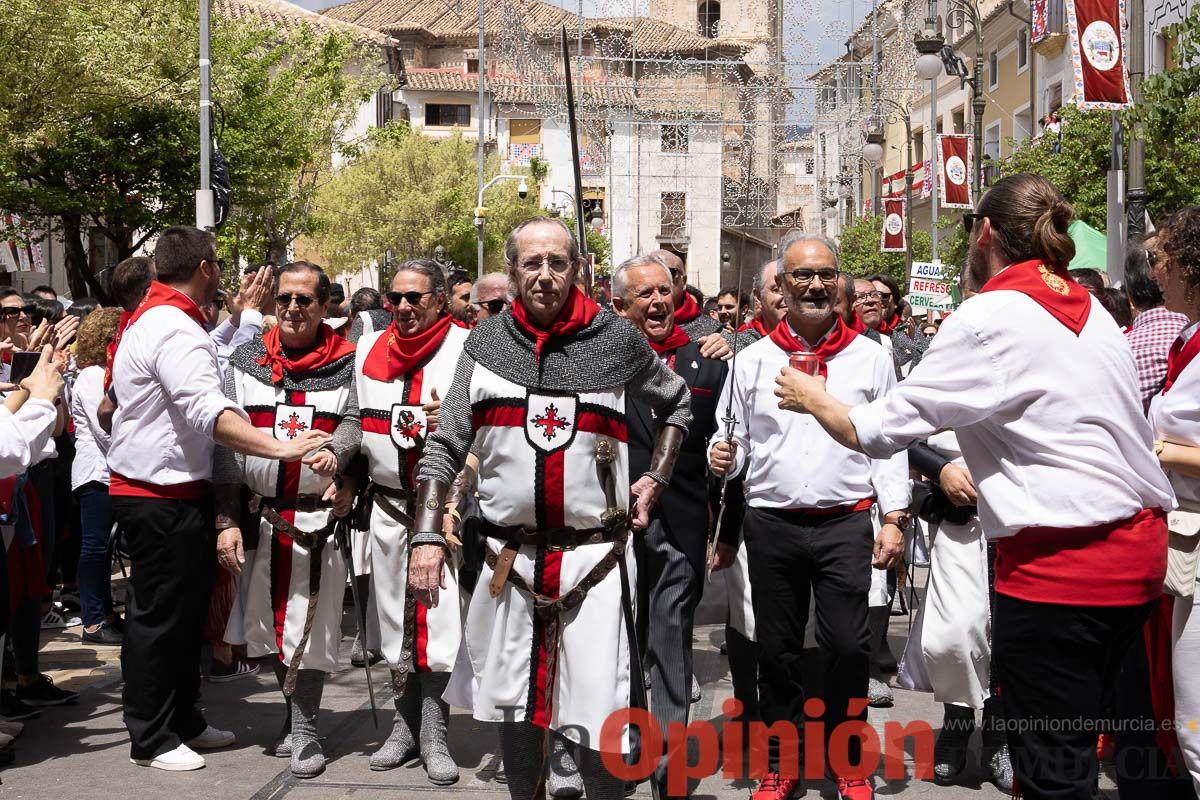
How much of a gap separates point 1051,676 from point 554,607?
155cm

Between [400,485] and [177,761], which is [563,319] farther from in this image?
[177,761]

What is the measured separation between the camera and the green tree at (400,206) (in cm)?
5631

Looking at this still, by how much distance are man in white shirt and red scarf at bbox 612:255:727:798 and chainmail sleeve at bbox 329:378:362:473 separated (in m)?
1.17

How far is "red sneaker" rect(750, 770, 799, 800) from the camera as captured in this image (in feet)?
18.2

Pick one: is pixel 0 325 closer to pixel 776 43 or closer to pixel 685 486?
pixel 685 486

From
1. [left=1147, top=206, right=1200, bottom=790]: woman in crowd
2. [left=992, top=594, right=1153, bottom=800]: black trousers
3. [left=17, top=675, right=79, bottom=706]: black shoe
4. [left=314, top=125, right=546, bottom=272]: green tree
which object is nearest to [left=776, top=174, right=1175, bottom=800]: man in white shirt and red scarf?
[left=992, top=594, right=1153, bottom=800]: black trousers

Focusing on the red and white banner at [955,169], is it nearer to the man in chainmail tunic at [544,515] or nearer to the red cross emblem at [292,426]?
the red cross emblem at [292,426]

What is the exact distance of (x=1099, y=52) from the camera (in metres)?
14.0

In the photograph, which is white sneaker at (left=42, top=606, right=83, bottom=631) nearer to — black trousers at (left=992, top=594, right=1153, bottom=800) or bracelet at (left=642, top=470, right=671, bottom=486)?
bracelet at (left=642, top=470, right=671, bottom=486)

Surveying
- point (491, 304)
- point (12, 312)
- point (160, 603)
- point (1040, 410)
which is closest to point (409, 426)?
point (160, 603)

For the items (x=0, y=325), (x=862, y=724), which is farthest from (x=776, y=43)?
(x=862, y=724)

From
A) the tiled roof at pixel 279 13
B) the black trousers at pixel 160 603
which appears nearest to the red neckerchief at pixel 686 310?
the black trousers at pixel 160 603

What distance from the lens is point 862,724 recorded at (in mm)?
5559

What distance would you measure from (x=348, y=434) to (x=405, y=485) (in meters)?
0.32
